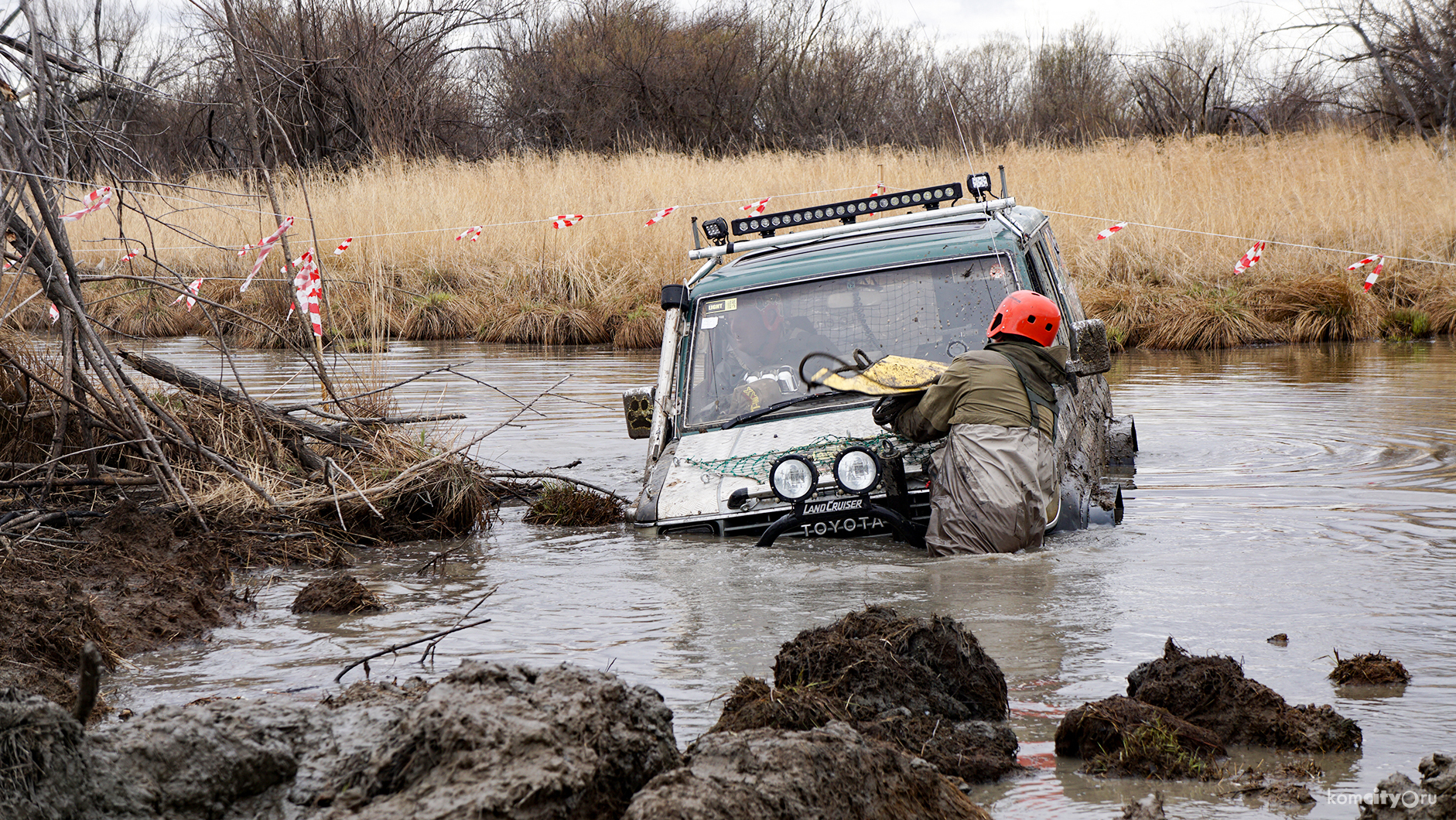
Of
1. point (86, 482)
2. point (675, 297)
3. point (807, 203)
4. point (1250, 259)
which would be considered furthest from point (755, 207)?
point (86, 482)

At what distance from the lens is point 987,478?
5.70 m

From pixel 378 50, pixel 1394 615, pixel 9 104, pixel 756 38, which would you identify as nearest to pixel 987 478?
pixel 1394 615

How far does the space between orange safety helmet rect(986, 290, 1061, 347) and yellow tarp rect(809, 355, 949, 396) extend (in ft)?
1.14

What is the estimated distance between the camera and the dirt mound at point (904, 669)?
12.5ft

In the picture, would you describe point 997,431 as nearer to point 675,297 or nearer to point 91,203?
point 675,297

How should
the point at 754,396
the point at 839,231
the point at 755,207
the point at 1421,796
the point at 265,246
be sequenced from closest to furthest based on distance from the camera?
1. the point at 1421,796
2. the point at 754,396
3. the point at 839,231
4. the point at 265,246
5. the point at 755,207

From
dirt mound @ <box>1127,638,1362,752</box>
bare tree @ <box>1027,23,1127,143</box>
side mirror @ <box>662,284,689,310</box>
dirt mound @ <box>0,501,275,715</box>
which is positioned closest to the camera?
dirt mound @ <box>1127,638,1362,752</box>

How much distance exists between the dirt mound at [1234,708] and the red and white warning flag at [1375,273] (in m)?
15.3

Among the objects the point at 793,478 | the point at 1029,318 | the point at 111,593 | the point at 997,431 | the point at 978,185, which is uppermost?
the point at 978,185

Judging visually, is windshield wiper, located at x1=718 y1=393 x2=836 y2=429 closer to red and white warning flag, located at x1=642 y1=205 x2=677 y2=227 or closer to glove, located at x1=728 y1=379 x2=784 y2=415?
glove, located at x1=728 y1=379 x2=784 y2=415

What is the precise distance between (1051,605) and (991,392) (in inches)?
41.2

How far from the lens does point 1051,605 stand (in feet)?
17.3

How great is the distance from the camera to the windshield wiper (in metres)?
6.54

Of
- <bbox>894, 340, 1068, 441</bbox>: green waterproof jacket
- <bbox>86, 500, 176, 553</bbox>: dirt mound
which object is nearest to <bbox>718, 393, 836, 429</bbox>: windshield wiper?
<bbox>894, 340, 1068, 441</bbox>: green waterproof jacket
